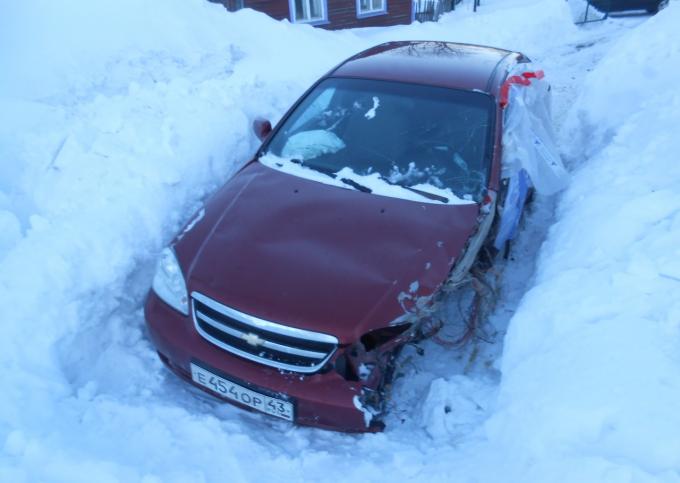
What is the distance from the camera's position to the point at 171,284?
112 inches

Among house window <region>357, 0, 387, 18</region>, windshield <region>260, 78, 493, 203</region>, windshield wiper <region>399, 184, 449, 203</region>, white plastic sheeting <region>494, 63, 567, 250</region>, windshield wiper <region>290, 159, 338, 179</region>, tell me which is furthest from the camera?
house window <region>357, 0, 387, 18</region>

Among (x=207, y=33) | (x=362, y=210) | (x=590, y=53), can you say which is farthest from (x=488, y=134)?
(x=590, y=53)

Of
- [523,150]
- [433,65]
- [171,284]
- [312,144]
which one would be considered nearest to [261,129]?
[312,144]

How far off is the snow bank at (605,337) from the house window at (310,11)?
10015 mm

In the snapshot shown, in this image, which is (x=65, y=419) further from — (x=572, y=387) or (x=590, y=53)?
(x=590, y=53)

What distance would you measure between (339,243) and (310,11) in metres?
11.3

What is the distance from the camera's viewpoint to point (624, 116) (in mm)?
5098

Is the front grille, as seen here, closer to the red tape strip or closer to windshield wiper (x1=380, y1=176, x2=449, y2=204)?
windshield wiper (x1=380, y1=176, x2=449, y2=204)

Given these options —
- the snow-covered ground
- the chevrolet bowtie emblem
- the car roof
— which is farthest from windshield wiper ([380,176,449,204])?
the chevrolet bowtie emblem

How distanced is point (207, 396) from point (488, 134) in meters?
2.40

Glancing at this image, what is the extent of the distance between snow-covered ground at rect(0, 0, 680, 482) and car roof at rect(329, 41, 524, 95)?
119 centimetres

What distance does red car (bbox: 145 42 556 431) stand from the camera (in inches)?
97.8

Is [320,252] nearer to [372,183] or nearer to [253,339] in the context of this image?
[253,339]

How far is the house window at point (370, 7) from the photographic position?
13305mm
